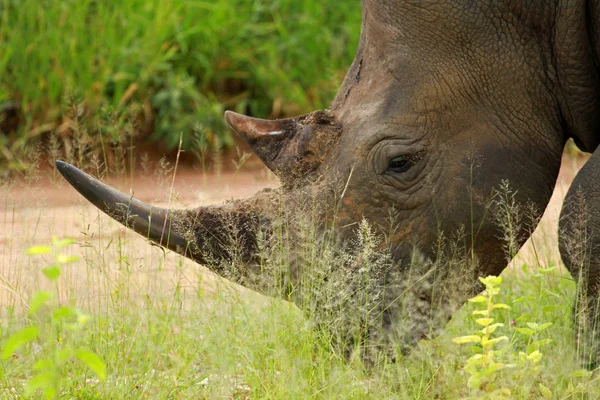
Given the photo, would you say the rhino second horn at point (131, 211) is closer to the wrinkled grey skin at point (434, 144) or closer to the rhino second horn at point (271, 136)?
the wrinkled grey skin at point (434, 144)

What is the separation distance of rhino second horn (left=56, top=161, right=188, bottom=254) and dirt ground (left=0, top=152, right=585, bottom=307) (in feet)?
0.41

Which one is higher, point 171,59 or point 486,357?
point 171,59

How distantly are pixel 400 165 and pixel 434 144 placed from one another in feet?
0.52

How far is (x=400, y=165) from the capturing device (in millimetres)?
4707

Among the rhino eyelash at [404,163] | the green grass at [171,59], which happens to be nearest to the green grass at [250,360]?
the rhino eyelash at [404,163]

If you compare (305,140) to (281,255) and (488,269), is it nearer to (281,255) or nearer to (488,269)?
(281,255)

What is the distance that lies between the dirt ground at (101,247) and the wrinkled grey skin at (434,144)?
270 millimetres

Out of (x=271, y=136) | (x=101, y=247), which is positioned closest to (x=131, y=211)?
(x=271, y=136)

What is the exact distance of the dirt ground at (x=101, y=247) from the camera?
5102mm

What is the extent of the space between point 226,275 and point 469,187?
1.02m

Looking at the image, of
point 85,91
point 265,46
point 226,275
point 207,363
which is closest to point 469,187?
point 226,275

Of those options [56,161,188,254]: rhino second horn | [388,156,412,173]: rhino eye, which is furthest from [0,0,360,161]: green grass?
[388,156,412,173]: rhino eye

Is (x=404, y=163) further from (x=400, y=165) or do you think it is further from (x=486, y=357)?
(x=486, y=357)

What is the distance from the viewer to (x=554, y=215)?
743 cm
